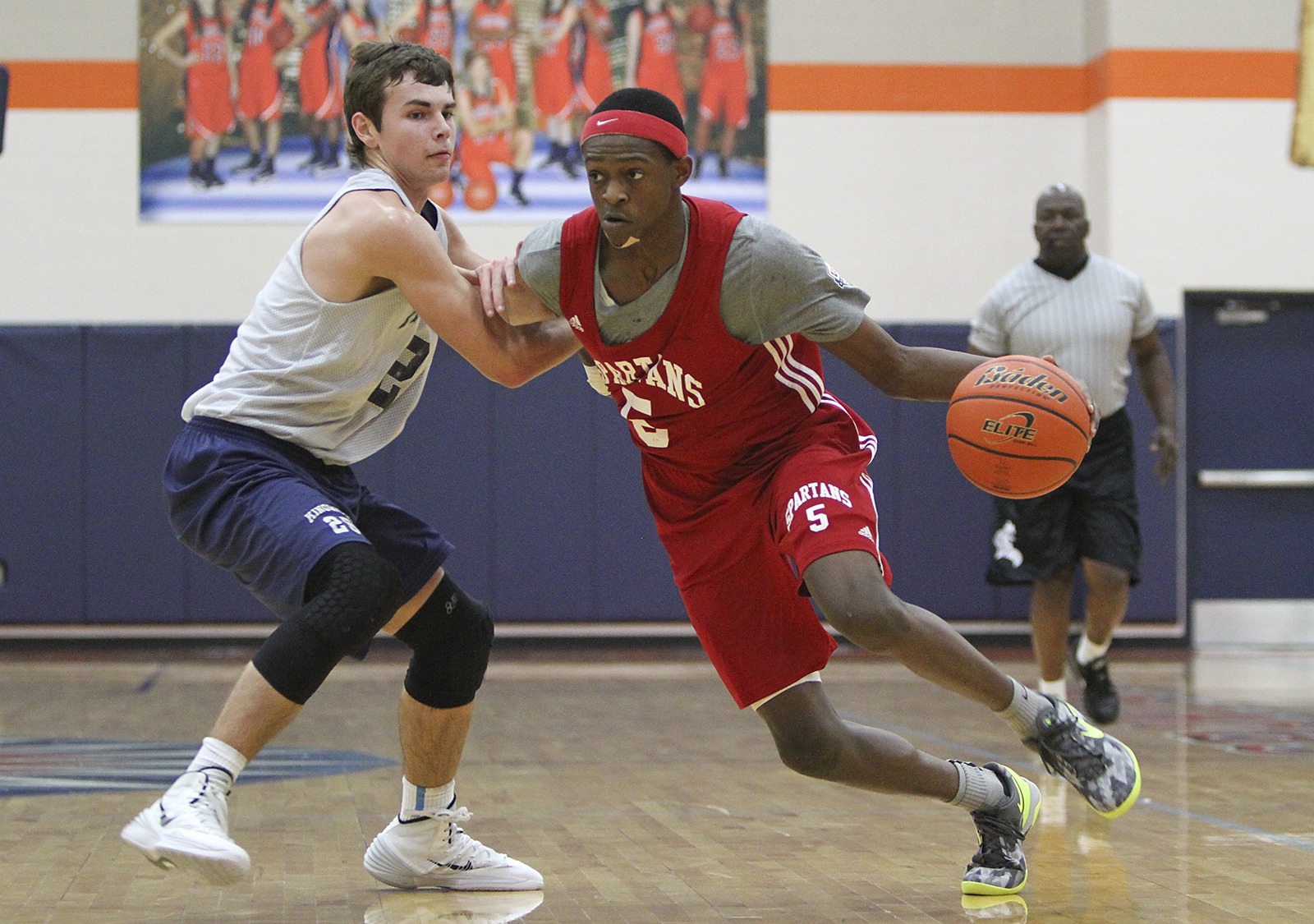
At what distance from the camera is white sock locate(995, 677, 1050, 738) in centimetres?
306

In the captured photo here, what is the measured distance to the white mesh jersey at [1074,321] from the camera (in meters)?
5.73

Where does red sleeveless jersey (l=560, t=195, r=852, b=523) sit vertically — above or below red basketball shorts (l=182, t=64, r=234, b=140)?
below

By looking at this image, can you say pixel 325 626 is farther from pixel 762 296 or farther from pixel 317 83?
pixel 317 83

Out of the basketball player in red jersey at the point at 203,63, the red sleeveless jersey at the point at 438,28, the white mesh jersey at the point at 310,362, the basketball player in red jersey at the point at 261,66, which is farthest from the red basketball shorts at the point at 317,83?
the white mesh jersey at the point at 310,362

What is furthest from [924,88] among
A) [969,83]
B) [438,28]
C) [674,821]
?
[674,821]

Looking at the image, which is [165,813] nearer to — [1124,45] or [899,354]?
[899,354]

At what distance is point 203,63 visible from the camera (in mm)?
9359

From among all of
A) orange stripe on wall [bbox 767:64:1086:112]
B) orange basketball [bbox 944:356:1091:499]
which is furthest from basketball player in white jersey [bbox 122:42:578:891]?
orange stripe on wall [bbox 767:64:1086:112]

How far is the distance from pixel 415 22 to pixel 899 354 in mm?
7223

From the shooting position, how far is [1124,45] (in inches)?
374

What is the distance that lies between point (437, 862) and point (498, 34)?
7.32 meters

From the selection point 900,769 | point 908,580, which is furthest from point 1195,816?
point 908,580

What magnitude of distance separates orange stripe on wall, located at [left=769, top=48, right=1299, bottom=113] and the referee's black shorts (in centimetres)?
465

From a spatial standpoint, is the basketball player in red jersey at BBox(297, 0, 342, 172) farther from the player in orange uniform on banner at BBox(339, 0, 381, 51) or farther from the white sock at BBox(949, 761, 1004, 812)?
the white sock at BBox(949, 761, 1004, 812)
